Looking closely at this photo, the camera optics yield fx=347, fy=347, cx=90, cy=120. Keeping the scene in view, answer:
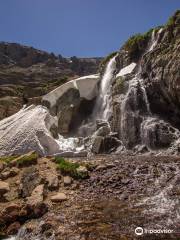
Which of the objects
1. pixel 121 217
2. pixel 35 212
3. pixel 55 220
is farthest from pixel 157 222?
pixel 35 212

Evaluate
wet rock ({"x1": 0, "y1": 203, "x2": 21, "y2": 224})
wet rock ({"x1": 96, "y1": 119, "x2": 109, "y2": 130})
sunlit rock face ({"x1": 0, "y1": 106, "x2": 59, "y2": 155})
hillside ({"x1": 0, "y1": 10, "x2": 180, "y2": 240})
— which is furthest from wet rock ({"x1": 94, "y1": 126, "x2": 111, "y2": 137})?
wet rock ({"x1": 0, "y1": 203, "x2": 21, "y2": 224})

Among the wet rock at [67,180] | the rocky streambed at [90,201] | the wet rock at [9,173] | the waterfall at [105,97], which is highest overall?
the waterfall at [105,97]

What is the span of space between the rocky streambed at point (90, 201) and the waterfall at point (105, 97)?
24.4 meters

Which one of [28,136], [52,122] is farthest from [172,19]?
[28,136]

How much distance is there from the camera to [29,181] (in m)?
17.4

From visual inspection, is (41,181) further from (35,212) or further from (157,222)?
(157,222)

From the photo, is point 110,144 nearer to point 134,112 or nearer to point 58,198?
point 134,112

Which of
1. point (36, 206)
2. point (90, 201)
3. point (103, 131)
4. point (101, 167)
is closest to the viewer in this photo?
point (36, 206)

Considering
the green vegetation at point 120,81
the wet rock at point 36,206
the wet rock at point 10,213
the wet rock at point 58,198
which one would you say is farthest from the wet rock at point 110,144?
the wet rock at point 10,213

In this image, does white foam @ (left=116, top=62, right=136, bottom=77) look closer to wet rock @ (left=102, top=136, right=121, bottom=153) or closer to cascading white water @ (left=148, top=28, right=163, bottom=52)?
cascading white water @ (left=148, top=28, right=163, bottom=52)

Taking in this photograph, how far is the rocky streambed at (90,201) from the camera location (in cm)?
1181

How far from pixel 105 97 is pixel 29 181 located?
97.7 ft

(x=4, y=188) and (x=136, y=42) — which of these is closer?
(x=4, y=188)

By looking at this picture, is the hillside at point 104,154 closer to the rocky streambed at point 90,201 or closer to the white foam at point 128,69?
the rocky streambed at point 90,201
